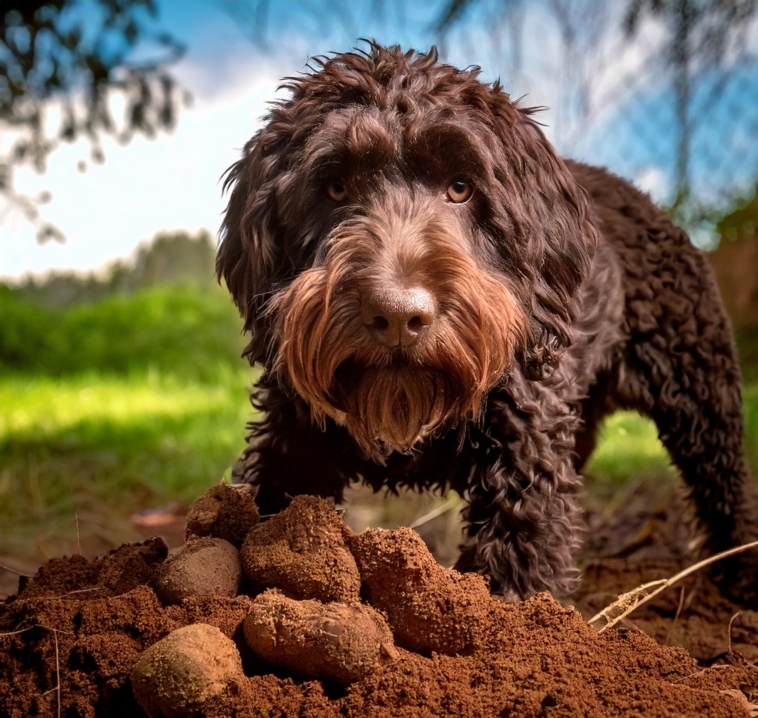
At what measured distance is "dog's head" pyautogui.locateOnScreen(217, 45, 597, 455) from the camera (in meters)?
2.49

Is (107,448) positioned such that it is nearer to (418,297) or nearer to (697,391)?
(697,391)

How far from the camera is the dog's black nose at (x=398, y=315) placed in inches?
92.9

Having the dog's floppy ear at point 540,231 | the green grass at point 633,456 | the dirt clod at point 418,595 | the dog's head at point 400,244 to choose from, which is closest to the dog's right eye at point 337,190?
the dog's head at point 400,244

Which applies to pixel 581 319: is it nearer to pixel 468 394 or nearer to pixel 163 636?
pixel 468 394

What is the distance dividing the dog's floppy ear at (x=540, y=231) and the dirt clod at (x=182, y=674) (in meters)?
1.40

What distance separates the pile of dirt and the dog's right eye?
3.31 feet

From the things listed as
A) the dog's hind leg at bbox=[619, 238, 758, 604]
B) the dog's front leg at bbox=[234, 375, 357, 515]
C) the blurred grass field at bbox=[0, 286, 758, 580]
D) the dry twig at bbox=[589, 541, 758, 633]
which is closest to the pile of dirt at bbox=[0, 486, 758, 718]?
the dry twig at bbox=[589, 541, 758, 633]

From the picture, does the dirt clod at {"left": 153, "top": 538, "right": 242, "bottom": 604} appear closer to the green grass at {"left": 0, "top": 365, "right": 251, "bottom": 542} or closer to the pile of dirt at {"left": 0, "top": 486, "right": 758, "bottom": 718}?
the pile of dirt at {"left": 0, "top": 486, "right": 758, "bottom": 718}

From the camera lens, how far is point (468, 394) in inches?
105

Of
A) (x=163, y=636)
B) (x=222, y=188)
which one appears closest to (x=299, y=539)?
(x=163, y=636)

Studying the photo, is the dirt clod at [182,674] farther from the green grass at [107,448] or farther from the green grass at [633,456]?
the green grass at [633,456]

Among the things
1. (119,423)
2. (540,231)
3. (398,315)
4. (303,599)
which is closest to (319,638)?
(303,599)

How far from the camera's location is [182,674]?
7.00ft

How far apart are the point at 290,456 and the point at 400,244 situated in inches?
37.4
